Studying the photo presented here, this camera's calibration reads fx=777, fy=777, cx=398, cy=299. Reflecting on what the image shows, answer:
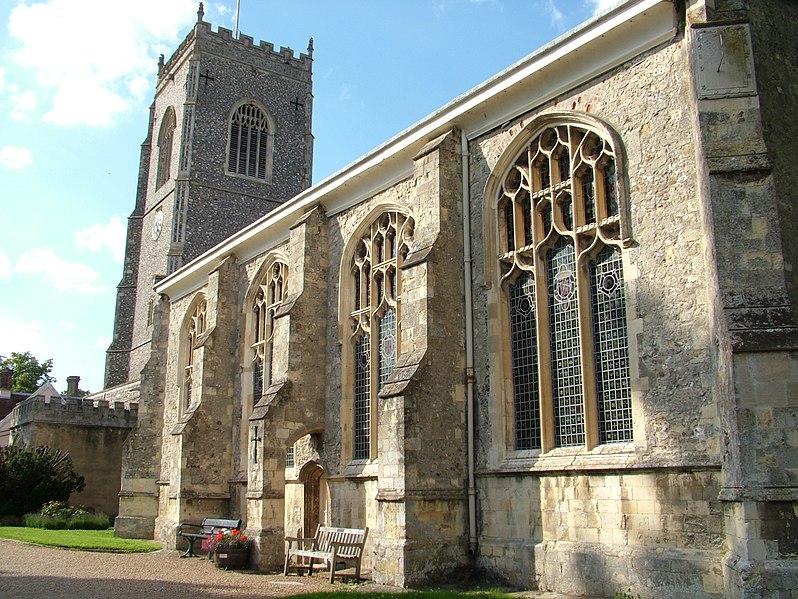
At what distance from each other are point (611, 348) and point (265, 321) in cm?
1203

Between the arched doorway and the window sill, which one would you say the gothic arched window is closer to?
the arched doorway

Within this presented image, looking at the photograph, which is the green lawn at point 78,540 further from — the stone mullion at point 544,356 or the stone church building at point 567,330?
the stone mullion at point 544,356

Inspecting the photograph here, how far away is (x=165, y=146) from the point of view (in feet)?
133

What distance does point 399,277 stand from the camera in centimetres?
1647

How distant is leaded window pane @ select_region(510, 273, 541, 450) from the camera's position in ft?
42.4

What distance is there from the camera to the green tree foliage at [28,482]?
2648 cm

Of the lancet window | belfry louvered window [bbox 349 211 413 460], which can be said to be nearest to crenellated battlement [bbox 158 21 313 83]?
the lancet window

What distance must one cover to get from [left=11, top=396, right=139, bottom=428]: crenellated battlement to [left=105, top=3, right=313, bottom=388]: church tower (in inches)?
170

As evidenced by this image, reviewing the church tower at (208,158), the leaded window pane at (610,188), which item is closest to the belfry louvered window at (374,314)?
the leaded window pane at (610,188)

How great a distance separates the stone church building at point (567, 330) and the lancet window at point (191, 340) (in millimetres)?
5065

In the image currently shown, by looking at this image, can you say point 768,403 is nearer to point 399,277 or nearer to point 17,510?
point 399,277

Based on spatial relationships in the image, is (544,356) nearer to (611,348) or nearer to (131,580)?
(611,348)

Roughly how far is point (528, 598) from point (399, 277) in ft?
24.3

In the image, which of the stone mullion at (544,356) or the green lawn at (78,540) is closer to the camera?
the stone mullion at (544,356)
